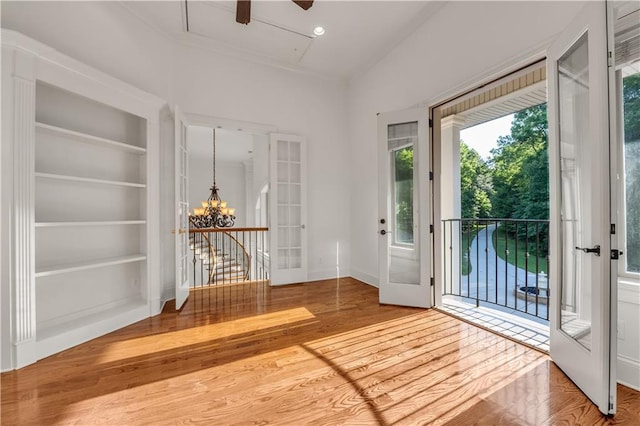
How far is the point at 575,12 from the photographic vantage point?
2.04 metres

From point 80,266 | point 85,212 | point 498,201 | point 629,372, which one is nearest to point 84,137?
point 85,212

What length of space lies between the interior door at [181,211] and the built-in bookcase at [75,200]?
0.75 ft

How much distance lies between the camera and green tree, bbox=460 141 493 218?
7.91m

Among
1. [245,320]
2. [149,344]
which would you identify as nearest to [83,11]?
[149,344]

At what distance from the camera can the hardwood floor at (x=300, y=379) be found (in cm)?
162

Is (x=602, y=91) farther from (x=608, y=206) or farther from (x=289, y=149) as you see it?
(x=289, y=149)

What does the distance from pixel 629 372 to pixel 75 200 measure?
4812mm

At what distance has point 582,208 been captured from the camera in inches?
74.3

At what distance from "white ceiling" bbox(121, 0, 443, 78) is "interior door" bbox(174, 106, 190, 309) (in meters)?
1.19

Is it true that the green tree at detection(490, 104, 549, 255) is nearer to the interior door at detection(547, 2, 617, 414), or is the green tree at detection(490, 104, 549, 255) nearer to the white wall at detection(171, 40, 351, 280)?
the white wall at detection(171, 40, 351, 280)

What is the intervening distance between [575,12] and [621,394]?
8.82 feet

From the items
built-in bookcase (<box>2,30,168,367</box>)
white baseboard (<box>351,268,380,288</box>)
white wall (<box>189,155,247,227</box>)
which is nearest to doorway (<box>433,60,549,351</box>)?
white baseboard (<box>351,268,380,288</box>)

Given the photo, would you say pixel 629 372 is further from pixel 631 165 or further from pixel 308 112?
pixel 308 112

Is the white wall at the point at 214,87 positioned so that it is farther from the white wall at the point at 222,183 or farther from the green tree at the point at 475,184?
the white wall at the point at 222,183
